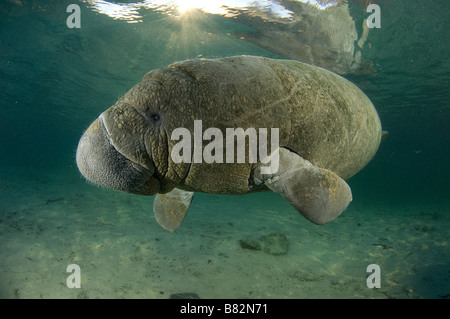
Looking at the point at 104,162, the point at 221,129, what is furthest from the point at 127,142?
the point at 221,129

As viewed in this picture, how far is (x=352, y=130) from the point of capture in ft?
8.97

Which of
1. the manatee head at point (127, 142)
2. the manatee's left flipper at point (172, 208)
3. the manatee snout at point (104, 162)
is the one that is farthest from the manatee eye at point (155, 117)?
the manatee's left flipper at point (172, 208)

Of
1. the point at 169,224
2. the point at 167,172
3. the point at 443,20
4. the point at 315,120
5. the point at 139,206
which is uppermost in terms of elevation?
the point at 443,20

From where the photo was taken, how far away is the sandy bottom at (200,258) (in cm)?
462

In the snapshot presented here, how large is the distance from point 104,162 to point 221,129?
836mm

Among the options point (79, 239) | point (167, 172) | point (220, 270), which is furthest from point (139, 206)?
point (167, 172)

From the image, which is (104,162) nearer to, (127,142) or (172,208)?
(127,142)

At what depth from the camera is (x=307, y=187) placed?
1872 mm

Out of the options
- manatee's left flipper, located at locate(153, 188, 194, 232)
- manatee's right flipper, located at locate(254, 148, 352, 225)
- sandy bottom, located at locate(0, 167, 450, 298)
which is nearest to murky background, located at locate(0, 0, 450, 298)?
sandy bottom, located at locate(0, 167, 450, 298)

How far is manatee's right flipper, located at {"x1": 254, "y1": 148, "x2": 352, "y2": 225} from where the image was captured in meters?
1.86

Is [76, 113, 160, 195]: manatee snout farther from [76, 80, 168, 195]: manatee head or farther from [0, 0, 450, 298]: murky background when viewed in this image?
[0, 0, 450, 298]: murky background

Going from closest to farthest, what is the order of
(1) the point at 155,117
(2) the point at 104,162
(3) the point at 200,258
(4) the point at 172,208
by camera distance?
(2) the point at 104,162
(1) the point at 155,117
(4) the point at 172,208
(3) the point at 200,258

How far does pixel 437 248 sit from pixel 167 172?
867 cm
